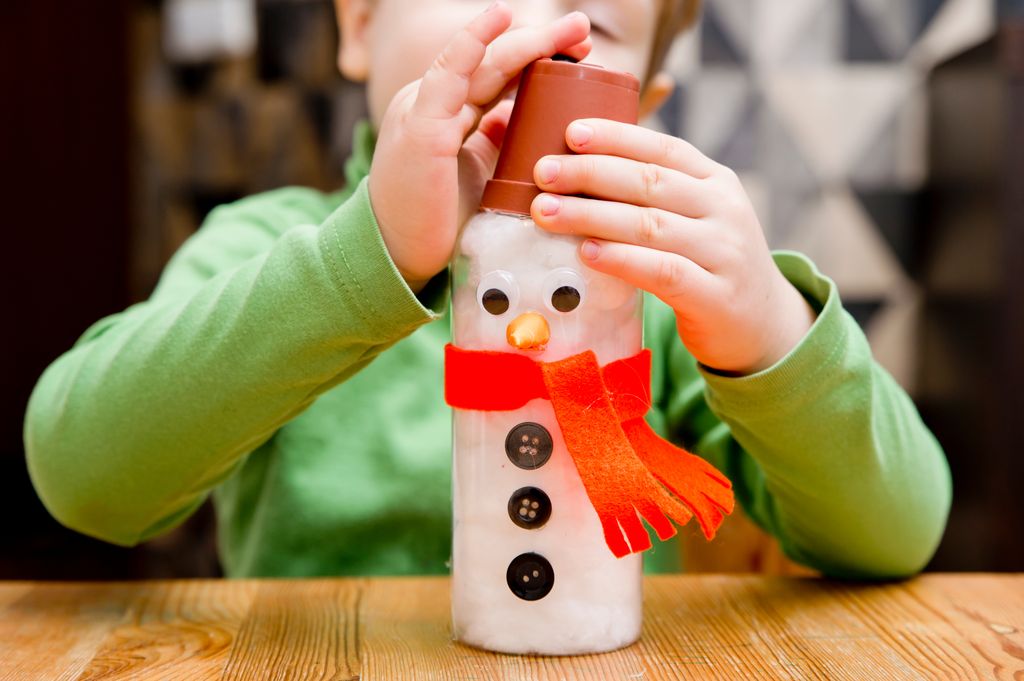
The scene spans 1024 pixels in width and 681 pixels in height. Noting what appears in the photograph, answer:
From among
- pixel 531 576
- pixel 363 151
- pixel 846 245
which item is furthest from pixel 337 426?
pixel 846 245

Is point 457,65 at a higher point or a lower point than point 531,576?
higher

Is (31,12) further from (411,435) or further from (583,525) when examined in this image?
(583,525)

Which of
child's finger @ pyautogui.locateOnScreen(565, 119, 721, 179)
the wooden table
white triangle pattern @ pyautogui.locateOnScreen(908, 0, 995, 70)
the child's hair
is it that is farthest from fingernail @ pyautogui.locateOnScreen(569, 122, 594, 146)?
white triangle pattern @ pyautogui.locateOnScreen(908, 0, 995, 70)

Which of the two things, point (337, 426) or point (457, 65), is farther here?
point (337, 426)

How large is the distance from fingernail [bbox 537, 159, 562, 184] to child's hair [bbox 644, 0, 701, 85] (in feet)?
1.26

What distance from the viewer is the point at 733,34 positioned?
1.41 m

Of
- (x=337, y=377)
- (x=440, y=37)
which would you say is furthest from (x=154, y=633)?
(x=440, y=37)

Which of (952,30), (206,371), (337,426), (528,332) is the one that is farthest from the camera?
(952,30)

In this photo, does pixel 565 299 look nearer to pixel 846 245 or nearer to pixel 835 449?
pixel 835 449

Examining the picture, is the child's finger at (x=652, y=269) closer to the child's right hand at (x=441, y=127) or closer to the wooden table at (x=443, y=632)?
the child's right hand at (x=441, y=127)

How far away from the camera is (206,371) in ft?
1.97

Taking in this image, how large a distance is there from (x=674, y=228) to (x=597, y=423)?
4.1 inches

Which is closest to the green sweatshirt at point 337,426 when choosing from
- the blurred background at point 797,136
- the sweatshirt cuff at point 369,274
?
the sweatshirt cuff at point 369,274

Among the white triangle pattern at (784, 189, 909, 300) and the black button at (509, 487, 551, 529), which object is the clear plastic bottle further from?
the white triangle pattern at (784, 189, 909, 300)
